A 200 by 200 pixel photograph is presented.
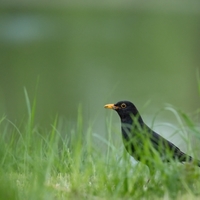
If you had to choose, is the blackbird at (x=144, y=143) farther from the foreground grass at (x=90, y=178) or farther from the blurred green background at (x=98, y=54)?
the blurred green background at (x=98, y=54)

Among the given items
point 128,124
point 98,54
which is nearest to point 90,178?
point 128,124

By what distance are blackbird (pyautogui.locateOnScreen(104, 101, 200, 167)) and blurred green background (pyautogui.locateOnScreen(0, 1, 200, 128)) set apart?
384cm

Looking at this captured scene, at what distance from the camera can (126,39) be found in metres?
15.7

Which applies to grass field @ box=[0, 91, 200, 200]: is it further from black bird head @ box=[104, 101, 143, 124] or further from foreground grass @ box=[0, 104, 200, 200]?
black bird head @ box=[104, 101, 143, 124]

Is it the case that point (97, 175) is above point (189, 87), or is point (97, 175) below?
below

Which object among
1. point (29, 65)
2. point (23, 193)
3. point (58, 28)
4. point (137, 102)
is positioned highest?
point (58, 28)

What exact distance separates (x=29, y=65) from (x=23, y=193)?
10.2 metres

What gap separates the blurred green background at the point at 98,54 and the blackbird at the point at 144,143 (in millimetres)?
3837

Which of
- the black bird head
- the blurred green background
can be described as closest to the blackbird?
the black bird head

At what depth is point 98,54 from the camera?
47.7 feet

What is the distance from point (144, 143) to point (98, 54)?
11.7m

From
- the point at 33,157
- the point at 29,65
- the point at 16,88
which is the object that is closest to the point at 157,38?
the point at 29,65

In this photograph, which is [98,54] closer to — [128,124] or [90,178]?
[128,124]

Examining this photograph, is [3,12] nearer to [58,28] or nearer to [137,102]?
[58,28]
